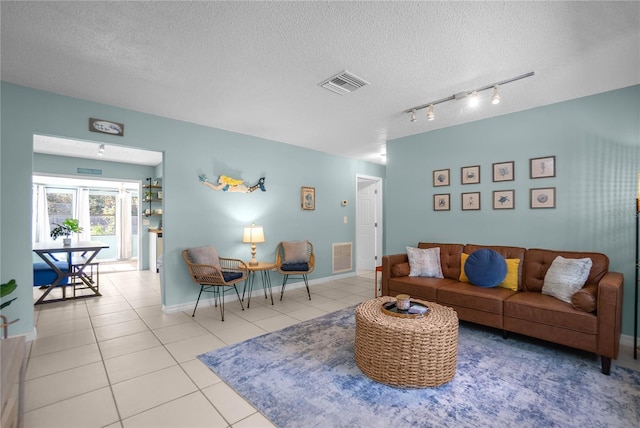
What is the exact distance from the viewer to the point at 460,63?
2.51 metres

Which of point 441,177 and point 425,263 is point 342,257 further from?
point 441,177

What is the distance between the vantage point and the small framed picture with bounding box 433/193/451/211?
4250 mm

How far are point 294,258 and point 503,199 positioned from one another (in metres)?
3.10

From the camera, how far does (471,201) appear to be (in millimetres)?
4027

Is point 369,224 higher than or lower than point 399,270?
higher

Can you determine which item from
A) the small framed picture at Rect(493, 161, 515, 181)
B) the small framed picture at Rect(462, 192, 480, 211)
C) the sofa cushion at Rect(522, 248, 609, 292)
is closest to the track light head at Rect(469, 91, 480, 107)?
the small framed picture at Rect(493, 161, 515, 181)

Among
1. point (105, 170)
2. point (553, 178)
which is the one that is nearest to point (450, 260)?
point (553, 178)

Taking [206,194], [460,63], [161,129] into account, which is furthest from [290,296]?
[460,63]

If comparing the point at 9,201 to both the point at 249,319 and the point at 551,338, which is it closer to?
the point at 249,319

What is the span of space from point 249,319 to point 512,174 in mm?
3757

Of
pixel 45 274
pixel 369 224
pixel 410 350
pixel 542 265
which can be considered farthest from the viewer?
pixel 369 224

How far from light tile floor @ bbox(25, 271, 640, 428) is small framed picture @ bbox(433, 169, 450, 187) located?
2.11 meters

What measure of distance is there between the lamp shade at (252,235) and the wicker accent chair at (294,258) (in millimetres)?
555

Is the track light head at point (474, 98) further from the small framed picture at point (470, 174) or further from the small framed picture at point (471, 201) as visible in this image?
the small framed picture at point (471, 201)
